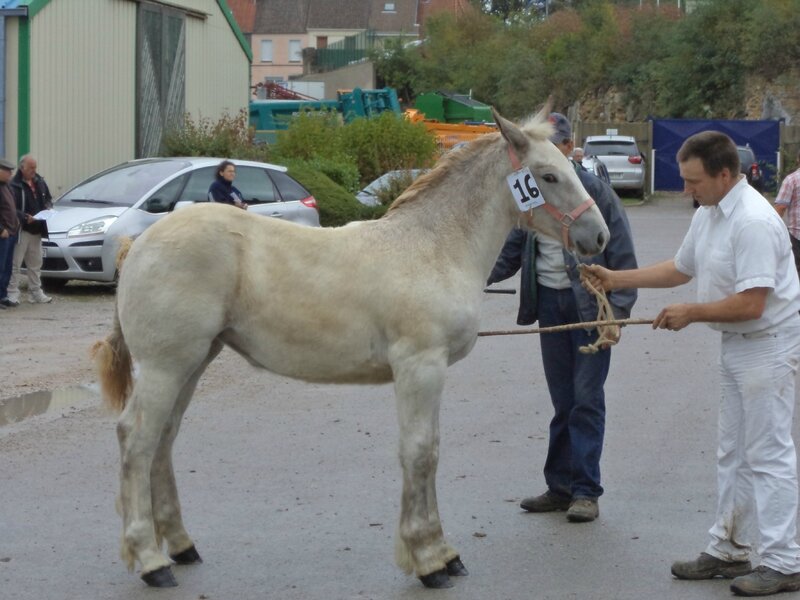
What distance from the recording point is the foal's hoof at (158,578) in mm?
6070

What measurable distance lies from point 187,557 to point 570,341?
2521 mm

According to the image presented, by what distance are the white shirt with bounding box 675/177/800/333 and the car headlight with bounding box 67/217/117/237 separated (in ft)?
40.5

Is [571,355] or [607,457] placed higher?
[571,355]

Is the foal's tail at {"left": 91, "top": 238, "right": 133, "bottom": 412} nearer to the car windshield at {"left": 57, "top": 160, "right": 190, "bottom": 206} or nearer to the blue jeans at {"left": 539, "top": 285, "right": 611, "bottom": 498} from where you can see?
the blue jeans at {"left": 539, "top": 285, "right": 611, "bottom": 498}

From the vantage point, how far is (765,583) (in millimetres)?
5973

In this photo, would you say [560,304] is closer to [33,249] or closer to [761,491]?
[761,491]

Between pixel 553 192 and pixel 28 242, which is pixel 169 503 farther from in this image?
pixel 28 242

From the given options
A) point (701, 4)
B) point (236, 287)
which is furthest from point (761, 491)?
point (701, 4)

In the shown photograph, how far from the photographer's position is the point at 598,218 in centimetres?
647

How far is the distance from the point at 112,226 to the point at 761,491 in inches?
497

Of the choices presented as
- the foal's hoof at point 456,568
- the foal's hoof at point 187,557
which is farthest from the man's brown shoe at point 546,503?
the foal's hoof at point 187,557

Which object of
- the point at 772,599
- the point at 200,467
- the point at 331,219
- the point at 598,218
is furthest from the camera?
the point at 331,219

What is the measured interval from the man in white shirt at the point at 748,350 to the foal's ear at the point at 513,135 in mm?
767

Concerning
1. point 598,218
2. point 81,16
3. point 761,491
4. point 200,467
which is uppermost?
point 81,16
